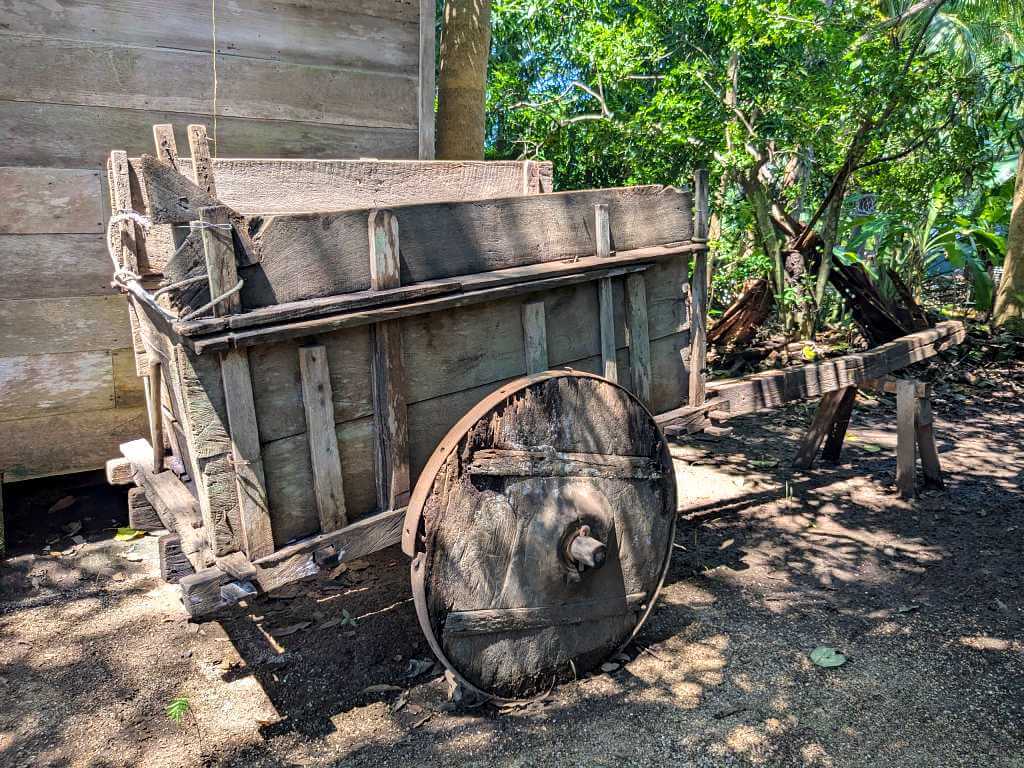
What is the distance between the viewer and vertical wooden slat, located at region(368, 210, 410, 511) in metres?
2.36

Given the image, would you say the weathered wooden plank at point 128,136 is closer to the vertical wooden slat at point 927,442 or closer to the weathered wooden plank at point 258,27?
the weathered wooden plank at point 258,27

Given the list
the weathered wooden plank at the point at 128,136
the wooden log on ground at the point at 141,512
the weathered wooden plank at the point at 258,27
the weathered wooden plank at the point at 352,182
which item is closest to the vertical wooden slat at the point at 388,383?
the weathered wooden plank at the point at 352,182

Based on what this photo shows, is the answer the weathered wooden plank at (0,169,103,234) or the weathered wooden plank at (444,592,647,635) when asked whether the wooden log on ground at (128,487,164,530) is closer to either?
the weathered wooden plank at (444,592,647,635)

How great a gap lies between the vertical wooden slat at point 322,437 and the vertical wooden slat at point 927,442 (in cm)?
359

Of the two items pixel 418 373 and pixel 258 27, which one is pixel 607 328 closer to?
pixel 418 373

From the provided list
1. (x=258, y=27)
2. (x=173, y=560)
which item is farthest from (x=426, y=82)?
(x=173, y=560)

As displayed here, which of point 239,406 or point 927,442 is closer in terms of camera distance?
point 239,406

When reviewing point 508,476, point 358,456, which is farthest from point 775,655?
point 358,456

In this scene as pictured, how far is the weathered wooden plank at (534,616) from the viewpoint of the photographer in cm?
250

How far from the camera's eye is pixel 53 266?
393cm

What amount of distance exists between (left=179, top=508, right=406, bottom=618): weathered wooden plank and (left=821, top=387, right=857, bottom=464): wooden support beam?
3.47 m

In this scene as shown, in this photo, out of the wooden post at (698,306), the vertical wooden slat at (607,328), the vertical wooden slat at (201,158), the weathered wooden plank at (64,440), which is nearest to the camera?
the vertical wooden slat at (201,158)

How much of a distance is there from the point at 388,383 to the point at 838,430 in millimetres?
3734

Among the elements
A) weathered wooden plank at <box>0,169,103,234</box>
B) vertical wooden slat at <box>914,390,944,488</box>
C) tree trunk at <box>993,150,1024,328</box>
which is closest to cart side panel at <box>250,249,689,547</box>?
vertical wooden slat at <box>914,390,944,488</box>
